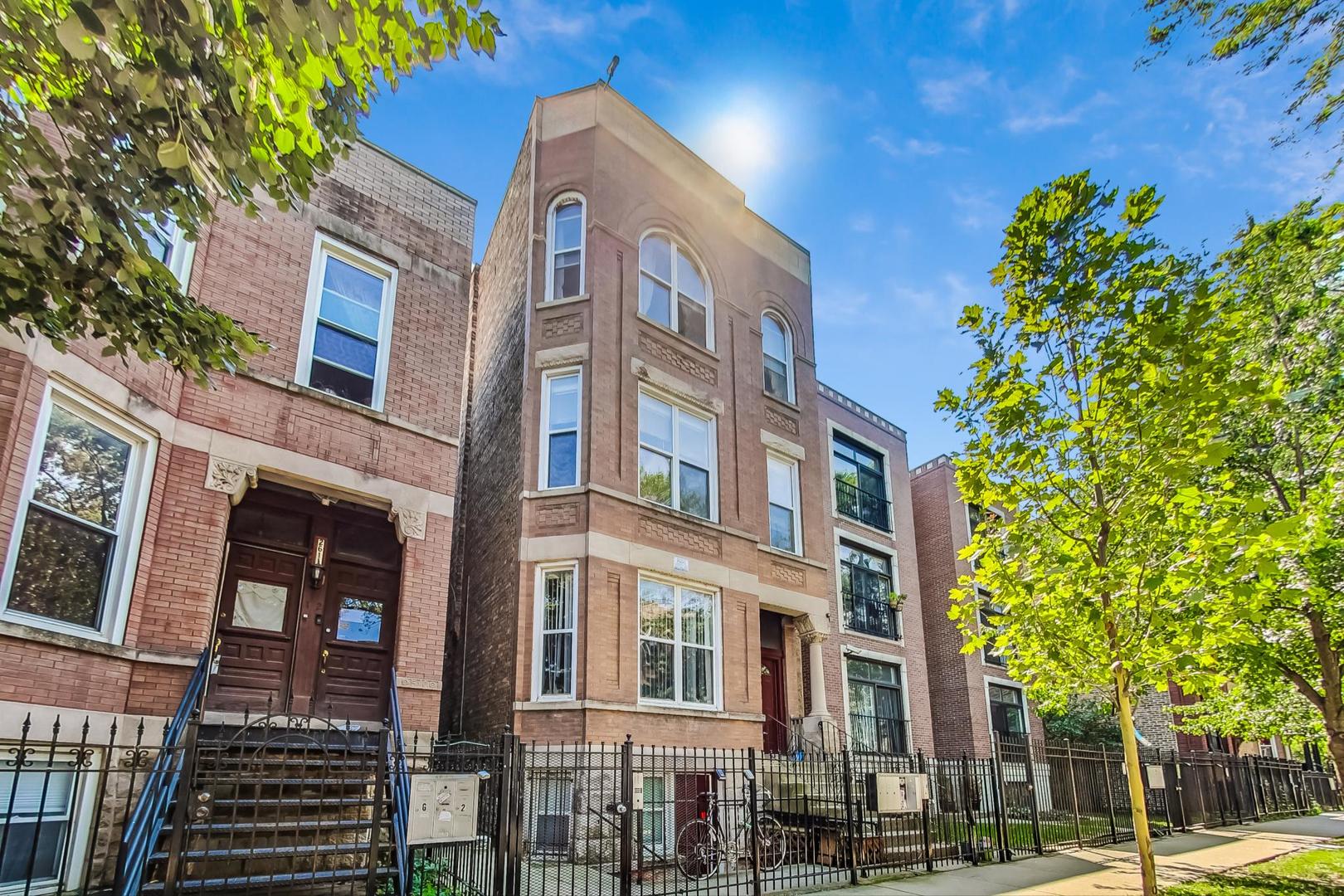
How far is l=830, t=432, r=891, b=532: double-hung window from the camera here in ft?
69.9

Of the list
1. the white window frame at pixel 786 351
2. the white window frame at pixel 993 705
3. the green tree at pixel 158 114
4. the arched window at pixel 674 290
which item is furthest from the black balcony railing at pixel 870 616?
the green tree at pixel 158 114

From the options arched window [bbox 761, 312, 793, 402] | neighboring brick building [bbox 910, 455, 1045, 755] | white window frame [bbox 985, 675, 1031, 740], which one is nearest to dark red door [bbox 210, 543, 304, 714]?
arched window [bbox 761, 312, 793, 402]

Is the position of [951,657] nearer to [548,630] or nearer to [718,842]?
[718,842]

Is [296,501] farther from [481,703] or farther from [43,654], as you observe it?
[481,703]

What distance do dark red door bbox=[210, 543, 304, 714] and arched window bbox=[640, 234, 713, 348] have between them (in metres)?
7.73

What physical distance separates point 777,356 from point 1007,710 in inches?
589

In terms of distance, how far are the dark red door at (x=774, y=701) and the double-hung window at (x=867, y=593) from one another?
4042 millimetres

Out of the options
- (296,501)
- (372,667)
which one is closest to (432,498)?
(296,501)

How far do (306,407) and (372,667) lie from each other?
352cm

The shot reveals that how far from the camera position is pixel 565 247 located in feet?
48.0

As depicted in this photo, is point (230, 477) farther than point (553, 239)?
No

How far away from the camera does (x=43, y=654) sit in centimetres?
668

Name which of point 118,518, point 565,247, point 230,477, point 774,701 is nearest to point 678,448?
point 565,247

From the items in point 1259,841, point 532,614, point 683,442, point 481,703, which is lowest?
point 1259,841
